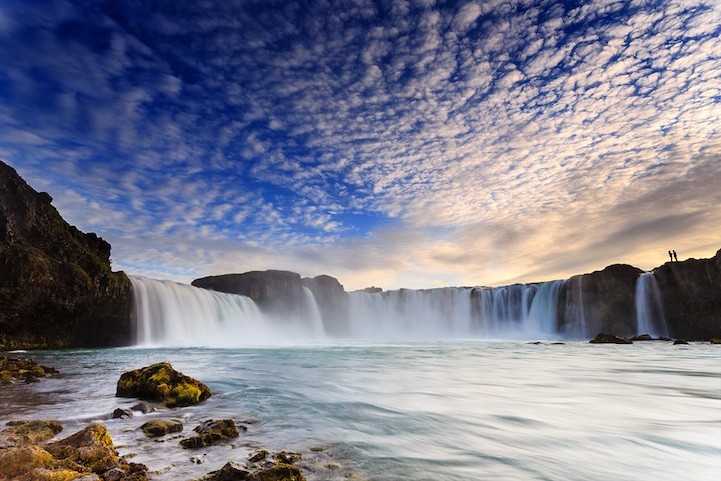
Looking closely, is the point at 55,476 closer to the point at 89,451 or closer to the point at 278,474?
the point at 89,451

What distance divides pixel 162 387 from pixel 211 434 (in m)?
3.69

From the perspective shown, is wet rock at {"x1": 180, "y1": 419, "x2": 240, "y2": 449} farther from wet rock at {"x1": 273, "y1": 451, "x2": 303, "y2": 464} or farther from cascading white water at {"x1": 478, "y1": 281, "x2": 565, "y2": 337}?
cascading white water at {"x1": 478, "y1": 281, "x2": 565, "y2": 337}

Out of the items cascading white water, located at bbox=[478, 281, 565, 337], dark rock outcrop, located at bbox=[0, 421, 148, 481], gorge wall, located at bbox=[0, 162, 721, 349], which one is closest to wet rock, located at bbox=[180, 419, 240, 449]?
dark rock outcrop, located at bbox=[0, 421, 148, 481]

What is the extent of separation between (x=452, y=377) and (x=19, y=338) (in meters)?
29.1

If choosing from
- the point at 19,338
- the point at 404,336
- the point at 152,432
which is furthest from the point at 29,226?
the point at 404,336

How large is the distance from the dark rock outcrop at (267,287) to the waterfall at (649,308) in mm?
47823

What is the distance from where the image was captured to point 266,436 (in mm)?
5707

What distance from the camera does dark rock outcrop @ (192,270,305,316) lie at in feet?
195

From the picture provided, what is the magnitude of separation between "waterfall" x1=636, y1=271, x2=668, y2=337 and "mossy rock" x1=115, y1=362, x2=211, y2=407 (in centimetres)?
5472

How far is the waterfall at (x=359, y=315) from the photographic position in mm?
36000

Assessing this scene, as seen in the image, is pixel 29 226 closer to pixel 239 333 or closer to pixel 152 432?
pixel 239 333

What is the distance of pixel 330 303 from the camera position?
230 ft

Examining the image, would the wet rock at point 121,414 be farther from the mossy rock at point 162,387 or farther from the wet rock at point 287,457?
the wet rock at point 287,457

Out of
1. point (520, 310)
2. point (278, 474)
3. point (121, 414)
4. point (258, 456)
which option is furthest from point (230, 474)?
point (520, 310)
